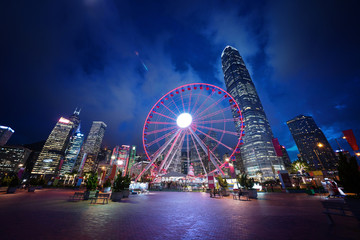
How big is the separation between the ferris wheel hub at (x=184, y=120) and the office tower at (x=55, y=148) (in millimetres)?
180260

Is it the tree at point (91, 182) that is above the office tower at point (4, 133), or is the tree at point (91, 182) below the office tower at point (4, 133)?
below

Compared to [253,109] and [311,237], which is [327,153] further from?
[311,237]

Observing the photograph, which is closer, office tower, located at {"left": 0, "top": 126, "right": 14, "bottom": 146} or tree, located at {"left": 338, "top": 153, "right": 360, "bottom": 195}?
tree, located at {"left": 338, "top": 153, "right": 360, "bottom": 195}

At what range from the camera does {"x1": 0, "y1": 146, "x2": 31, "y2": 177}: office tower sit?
131650 mm

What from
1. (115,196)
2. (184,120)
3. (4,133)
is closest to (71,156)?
(4,133)

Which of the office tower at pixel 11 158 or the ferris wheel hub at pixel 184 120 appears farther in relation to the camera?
the office tower at pixel 11 158

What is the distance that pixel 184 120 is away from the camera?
3375 cm

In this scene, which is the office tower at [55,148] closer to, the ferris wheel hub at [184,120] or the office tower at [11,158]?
the office tower at [11,158]

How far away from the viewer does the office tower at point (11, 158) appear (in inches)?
5183

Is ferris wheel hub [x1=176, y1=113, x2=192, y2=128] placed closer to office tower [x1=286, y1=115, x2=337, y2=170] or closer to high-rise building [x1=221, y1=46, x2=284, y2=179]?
high-rise building [x1=221, y1=46, x2=284, y2=179]

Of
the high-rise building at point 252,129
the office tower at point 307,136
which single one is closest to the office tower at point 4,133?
the high-rise building at point 252,129

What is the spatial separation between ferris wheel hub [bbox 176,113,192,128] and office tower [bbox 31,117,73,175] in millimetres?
180260

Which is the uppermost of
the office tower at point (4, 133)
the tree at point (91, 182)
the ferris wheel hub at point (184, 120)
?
the office tower at point (4, 133)

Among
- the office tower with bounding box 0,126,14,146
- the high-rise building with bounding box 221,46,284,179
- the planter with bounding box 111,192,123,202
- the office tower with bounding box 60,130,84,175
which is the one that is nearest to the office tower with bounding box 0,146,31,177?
the office tower with bounding box 60,130,84,175
